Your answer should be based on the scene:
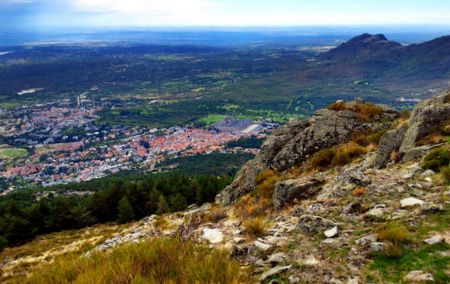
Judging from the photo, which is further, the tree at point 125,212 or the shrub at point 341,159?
the tree at point 125,212

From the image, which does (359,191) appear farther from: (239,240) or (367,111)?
(367,111)

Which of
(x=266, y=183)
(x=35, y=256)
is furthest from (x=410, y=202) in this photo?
(x=35, y=256)

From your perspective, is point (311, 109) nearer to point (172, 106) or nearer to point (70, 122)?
point (172, 106)

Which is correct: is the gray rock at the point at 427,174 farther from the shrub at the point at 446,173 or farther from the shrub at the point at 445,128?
the shrub at the point at 445,128

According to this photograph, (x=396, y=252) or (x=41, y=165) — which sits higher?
(x=396, y=252)

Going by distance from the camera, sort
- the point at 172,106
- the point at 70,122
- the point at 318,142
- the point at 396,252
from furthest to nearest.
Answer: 1. the point at 172,106
2. the point at 70,122
3. the point at 318,142
4. the point at 396,252

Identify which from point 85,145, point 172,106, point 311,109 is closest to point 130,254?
point 85,145

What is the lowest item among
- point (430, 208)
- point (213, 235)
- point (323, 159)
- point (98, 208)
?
point (98, 208)

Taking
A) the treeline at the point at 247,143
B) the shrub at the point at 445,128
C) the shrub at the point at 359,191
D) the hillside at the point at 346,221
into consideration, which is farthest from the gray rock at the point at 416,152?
the treeline at the point at 247,143
